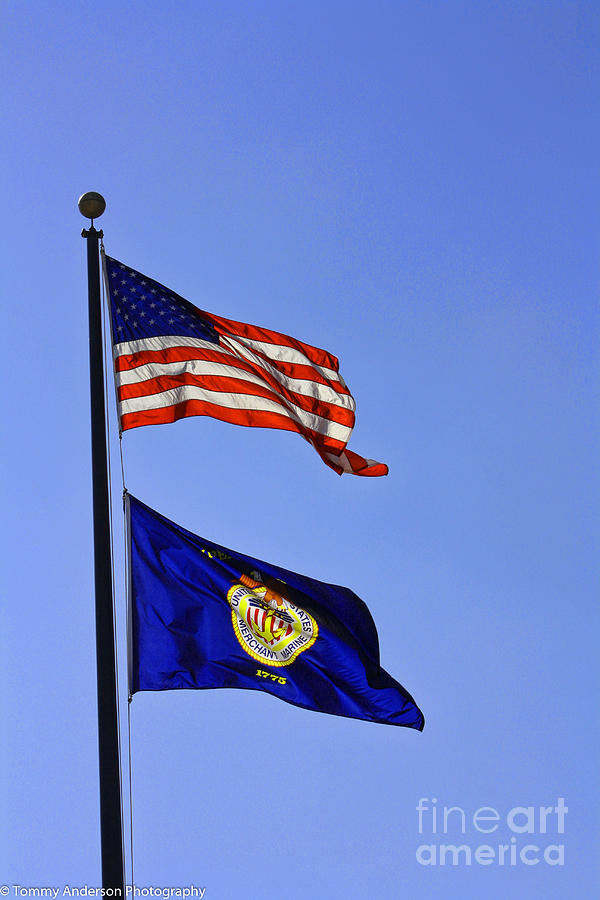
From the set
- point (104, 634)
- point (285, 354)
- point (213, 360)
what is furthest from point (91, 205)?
point (104, 634)

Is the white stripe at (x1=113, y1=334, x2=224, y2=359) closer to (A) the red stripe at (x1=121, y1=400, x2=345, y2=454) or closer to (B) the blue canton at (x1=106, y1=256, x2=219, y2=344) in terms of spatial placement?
(B) the blue canton at (x1=106, y1=256, x2=219, y2=344)

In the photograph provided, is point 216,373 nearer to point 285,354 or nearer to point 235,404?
point 235,404

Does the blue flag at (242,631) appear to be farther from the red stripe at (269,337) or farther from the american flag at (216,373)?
the red stripe at (269,337)

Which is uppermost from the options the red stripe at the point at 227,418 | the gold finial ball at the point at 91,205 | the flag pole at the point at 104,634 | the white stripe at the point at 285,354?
the gold finial ball at the point at 91,205

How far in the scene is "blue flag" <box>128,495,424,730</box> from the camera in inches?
464

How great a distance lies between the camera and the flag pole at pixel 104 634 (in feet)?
30.0

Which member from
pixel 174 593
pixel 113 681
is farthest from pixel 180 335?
pixel 113 681

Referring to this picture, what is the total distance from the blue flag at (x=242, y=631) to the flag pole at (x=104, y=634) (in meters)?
1.71

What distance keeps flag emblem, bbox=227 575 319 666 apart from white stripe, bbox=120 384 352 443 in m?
2.06

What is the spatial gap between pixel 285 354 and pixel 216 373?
1347 millimetres

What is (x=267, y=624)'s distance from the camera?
12.3 m

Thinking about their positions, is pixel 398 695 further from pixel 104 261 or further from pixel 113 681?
pixel 104 261

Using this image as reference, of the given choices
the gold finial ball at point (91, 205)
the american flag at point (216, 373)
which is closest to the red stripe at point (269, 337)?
the american flag at point (216, 373)

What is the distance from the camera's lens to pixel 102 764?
9398 mm
